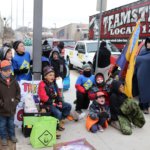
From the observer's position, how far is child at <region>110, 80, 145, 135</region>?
5744 millimetres

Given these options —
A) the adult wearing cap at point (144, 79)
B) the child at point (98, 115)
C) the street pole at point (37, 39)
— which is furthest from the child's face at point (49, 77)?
the adult wearing cap at point (144, 79)

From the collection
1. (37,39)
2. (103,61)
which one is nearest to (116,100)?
(37,39)

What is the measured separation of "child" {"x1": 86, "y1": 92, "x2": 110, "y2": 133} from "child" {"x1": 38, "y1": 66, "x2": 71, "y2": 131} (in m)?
0.56

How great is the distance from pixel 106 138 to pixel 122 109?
2.45 feet

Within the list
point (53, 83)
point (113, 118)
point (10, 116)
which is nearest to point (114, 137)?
point (113, 118)

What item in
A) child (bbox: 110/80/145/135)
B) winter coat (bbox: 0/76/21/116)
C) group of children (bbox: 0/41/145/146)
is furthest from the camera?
child (bbox: 110/80/145/135)

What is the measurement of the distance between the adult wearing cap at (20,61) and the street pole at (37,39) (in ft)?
0.54

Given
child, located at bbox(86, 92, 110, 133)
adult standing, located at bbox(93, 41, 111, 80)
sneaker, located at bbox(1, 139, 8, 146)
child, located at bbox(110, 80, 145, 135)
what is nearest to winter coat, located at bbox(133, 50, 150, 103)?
child, located at bbox(110, 80, 145, 135)

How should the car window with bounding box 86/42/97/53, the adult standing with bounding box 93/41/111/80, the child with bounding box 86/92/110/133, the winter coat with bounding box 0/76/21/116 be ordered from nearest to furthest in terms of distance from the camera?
the winter coat with bounding box 0/76/21/116 < the child with bounding box 86/92/110/133 < the adult standing with bounding box 93/41/111/80 < the car window with bounding box 86/42/97/53

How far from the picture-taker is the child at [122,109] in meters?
5.74

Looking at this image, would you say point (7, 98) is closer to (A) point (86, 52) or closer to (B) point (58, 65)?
(B) point (58, 65)

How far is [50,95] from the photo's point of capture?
5441 mm

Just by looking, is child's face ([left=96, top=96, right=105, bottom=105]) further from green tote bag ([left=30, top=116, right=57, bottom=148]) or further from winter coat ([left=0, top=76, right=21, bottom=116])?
winter coat ([left=0, top=76, right=21, bottom=116])

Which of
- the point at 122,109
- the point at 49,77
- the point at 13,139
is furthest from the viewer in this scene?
the point at 122,109
